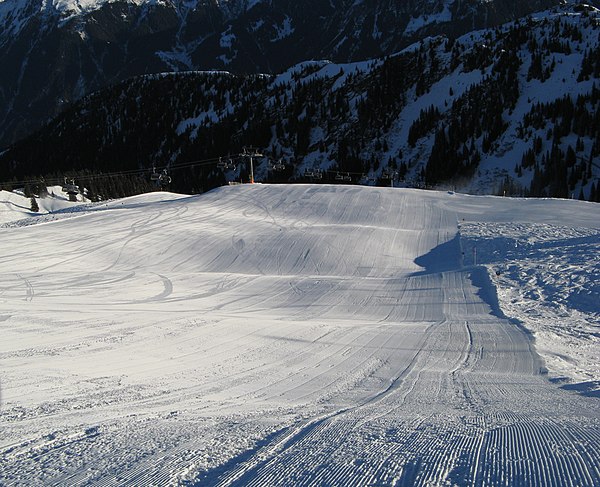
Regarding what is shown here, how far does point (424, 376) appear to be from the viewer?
763cm

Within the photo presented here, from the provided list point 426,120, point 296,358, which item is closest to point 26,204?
point 426,120

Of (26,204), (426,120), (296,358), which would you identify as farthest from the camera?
(426,120)

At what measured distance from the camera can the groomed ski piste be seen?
3885 mm

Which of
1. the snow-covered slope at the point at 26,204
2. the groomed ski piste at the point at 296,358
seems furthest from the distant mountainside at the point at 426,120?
the groomed ski piste at the point at 296,358

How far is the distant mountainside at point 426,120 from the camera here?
97500 millimetres

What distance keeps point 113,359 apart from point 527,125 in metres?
115

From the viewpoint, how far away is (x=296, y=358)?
28.9ft

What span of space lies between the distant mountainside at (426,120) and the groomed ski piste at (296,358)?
48.5 m

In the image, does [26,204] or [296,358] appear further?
[26,204]

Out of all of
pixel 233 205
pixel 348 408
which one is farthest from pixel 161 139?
pixel 348 408

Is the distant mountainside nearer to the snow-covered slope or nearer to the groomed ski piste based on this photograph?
the snow-covered slope

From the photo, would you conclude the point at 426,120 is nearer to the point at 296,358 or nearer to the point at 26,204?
the point at 26,204

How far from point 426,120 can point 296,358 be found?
126 m

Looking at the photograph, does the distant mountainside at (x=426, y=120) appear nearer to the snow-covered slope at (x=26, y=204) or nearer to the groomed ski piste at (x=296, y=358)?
the snow-covered slope at (x=26, y=204)
